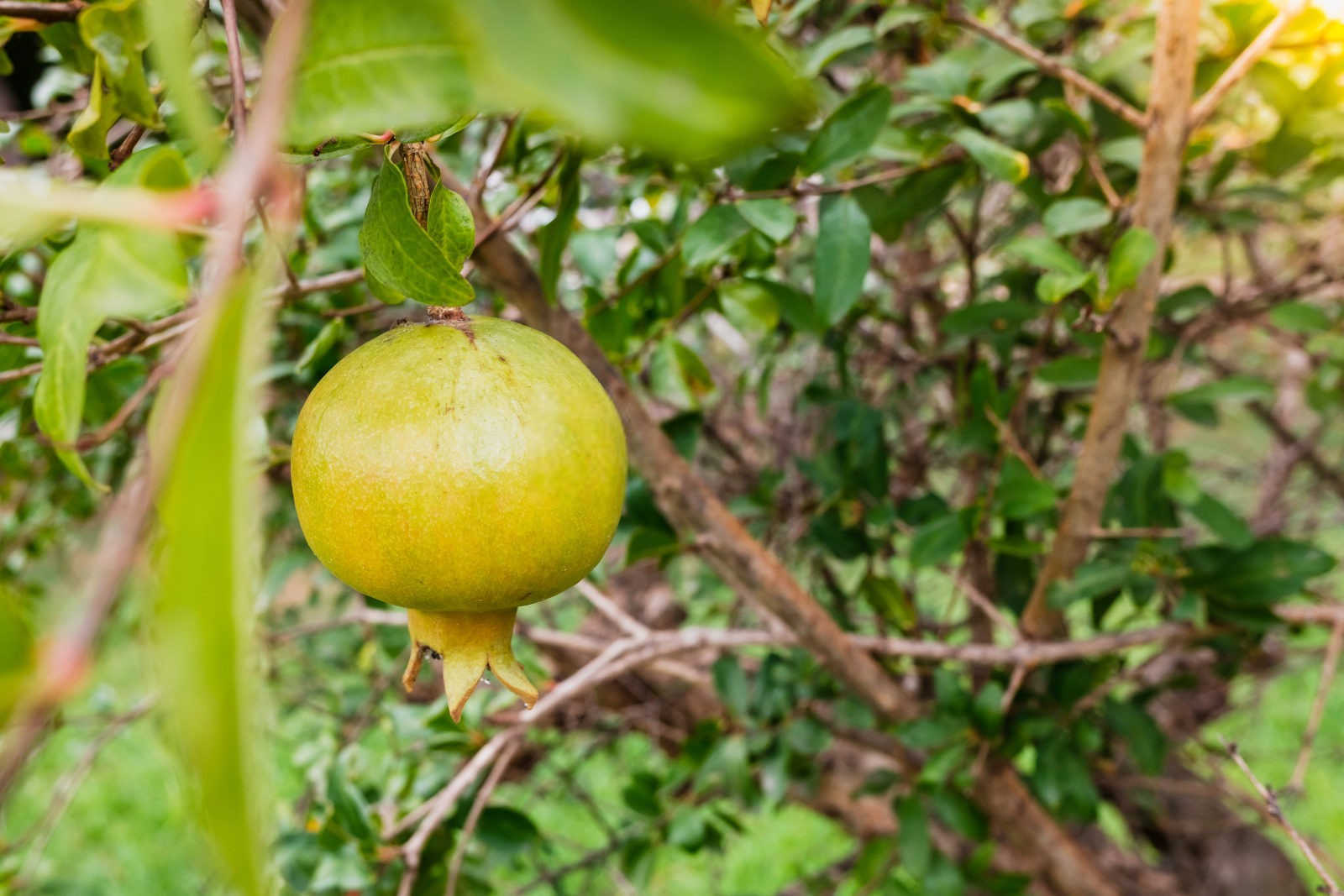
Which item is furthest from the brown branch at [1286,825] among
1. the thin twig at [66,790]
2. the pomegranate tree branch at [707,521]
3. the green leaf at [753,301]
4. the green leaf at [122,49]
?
the thin twig at [66,790]

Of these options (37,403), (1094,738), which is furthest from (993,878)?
(37,403)

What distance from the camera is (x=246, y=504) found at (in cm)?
19

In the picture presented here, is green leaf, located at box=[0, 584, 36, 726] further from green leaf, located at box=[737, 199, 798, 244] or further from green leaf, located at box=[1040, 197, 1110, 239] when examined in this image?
green leaf, located at box=[1040, 197, 1110, 239]

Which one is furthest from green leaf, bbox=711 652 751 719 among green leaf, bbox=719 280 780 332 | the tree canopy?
green leaf, bbox=719 280 780 332

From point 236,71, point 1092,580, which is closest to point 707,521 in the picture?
point 1092,580

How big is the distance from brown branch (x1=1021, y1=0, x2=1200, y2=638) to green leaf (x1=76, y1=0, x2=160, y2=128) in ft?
2.32

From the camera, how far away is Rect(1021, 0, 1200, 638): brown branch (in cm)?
77

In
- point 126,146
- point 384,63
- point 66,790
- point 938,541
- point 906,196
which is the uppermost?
point 384,63

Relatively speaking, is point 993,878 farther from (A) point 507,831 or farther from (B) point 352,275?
(B) point 352,275

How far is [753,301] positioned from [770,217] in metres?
0.20

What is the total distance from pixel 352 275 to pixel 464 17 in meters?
0.55

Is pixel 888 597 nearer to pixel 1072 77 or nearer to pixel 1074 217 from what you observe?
pixel 1074 217

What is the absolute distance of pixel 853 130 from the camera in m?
0.78

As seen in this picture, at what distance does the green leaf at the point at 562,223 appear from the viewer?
71 cm
